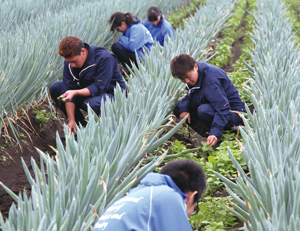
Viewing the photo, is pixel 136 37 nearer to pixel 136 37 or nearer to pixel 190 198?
pixel 136 37

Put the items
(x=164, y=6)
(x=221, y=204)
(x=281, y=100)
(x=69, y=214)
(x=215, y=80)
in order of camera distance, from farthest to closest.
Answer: (x=164, y=6) < (x=215, y=80) < (x=281, y=100) < (x=221, y=204) < (x=69, y=214)

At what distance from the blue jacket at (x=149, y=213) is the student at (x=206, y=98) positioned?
1.25 meters

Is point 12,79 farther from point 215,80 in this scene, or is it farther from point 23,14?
Answer: point 23,14

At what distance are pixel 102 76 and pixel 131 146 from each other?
50.0 inches

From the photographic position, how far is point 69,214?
51.3 inches

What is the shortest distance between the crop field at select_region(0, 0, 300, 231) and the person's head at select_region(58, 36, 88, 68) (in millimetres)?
403

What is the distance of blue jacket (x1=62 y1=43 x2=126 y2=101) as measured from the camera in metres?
2.98

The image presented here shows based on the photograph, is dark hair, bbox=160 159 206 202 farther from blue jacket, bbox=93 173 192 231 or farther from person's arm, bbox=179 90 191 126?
person's arm, bbox=179 90 191 126

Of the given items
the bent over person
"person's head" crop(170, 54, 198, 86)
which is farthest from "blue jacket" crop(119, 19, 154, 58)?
"person's head" crop(170, 54, 198, 86)

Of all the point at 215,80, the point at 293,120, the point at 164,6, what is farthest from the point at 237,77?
the point at 164,6

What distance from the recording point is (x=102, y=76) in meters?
3.02

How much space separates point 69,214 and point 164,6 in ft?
25.8

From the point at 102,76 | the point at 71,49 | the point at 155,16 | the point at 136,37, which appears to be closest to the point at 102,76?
the point at 102,76

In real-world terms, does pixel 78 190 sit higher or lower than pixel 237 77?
higher
